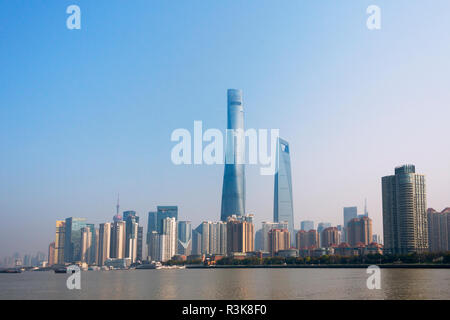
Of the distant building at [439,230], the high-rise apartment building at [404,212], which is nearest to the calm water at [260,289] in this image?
the high-rise apartment building at [404,212]

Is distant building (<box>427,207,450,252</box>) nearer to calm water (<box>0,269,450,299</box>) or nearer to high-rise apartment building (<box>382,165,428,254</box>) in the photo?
high-rise apartment building (<box>382,165,428,254</box>)

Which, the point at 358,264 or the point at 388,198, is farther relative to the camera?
the point at 388,198

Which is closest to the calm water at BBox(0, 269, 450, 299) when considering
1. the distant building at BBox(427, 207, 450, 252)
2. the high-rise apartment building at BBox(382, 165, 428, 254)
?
the high-rise apartment building at BBox(382, 165, 428, 254)

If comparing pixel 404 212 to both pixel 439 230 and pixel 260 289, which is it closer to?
pixel 439 230

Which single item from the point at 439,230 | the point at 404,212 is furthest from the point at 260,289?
the point at 439,230
